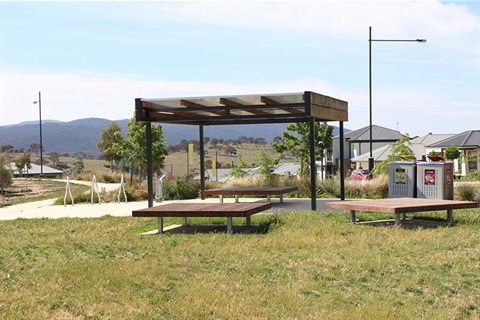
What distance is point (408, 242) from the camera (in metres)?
10.4

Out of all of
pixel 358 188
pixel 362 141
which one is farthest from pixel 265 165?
pixel 362 141

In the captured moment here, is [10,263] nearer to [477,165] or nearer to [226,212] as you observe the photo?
[226,212]

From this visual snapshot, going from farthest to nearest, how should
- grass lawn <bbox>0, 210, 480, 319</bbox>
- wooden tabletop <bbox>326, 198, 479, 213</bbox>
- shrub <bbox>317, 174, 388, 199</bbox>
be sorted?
shrub <bbox>317, 174, 388, 199</bbox>
wooden tabletop <bbox>326, 198, 479, 213</bbox>
grass lawn <bbox>0, 210, 480, 319</bbox>

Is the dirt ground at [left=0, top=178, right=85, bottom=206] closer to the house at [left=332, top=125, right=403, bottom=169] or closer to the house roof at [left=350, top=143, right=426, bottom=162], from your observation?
the house roof at [left=350, top=143, right=426, bottom=162]

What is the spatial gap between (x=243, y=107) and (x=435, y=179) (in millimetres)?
5035

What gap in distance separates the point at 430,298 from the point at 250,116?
1184cm

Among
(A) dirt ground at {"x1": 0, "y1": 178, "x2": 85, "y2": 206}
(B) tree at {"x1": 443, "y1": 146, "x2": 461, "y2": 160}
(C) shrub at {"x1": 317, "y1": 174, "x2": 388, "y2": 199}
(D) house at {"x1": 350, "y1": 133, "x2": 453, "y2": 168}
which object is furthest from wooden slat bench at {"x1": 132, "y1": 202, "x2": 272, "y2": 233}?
(D) house at {"x1": 350, "y1": 133, "x2": 453, "y2": 168}

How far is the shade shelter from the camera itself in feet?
51.9

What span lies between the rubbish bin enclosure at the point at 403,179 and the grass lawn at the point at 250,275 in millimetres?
5380

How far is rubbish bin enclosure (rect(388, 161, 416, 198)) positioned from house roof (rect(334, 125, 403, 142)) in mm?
66745

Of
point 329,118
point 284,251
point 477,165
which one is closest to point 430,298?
point 284,251

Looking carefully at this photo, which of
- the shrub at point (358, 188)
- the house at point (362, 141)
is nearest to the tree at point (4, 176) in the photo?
the shrub at point (358, 188)

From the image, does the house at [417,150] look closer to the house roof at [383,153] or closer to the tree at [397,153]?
the house roof at [383,153]

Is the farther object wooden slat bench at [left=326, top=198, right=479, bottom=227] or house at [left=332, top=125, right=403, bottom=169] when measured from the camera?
house at [left=332, top=125, right=403, bottom=169]
